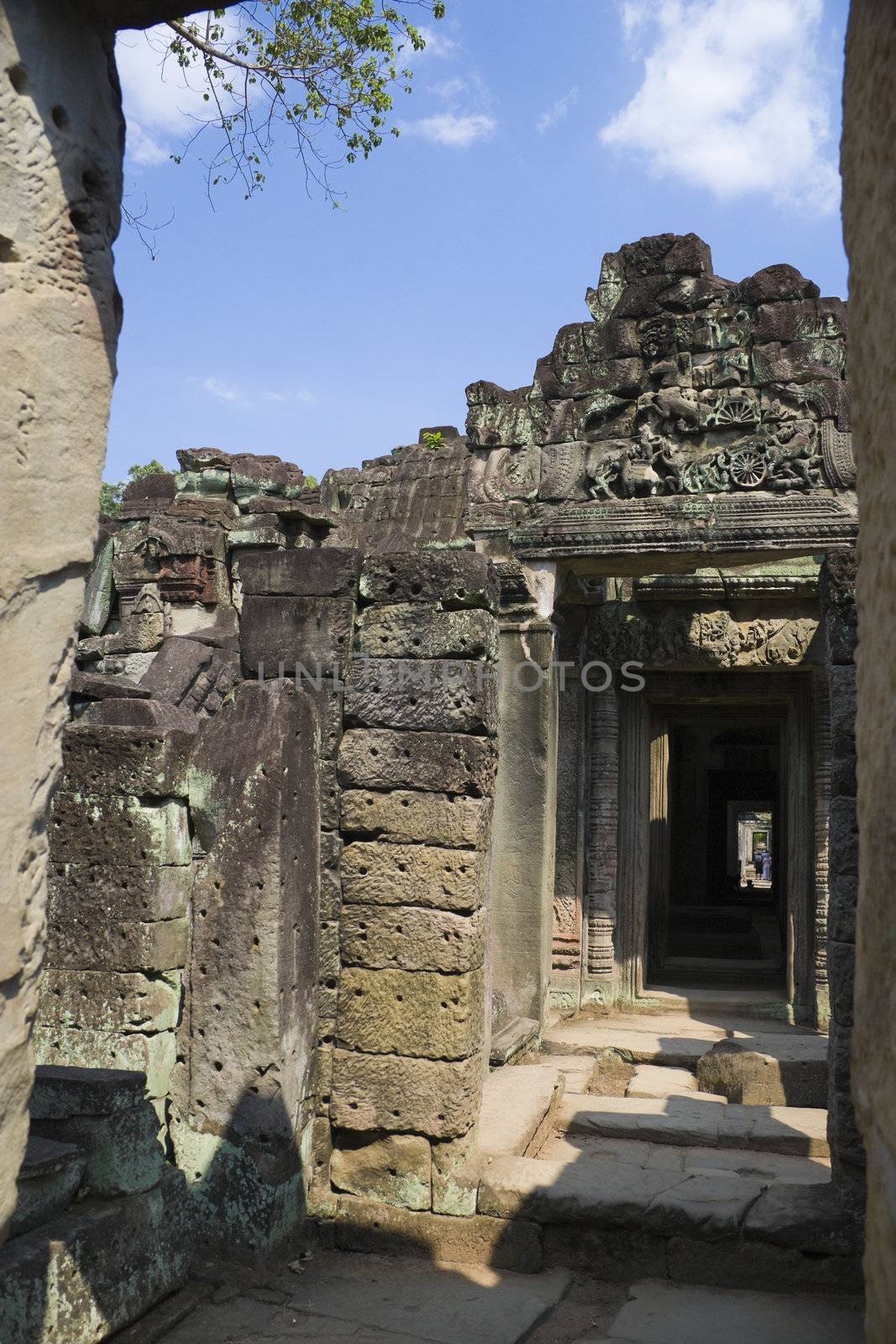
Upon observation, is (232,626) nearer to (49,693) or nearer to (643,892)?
(643,892)

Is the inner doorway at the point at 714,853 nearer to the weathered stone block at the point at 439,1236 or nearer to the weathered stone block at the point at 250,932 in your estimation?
the weathered stone block at the point at 439,1236

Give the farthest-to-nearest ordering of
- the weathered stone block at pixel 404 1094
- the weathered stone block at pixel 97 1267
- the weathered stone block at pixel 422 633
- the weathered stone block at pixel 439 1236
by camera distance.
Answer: the weathered stone block at pixel 422 633 → the weathered stone block at pixel 404 1094 → the weathered stone block at pixel 439 1236 → the weathered stone block at pixel 97 1267

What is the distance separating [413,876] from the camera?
480 centimetres

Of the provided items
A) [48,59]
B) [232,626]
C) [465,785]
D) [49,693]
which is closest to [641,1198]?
[465,785]

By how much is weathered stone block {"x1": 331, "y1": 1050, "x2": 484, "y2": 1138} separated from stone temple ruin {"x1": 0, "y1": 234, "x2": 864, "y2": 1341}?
0.04ft

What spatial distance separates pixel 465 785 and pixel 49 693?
3.03 m

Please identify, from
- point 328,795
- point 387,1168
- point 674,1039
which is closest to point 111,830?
point 328,795

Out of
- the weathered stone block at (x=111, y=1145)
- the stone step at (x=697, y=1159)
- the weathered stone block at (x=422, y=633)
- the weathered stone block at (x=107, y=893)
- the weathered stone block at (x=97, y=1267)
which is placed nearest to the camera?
the weathered stone block at (x=97, y=1267)

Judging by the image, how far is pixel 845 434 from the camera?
775 centimetres

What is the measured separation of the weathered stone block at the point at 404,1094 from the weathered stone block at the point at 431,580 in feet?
6.42

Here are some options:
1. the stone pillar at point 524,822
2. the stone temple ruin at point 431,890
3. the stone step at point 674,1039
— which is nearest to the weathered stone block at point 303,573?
the stone temple ruin at point 431,890

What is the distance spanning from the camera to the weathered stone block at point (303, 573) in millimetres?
5004

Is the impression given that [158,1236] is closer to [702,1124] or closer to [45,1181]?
[45,1181]

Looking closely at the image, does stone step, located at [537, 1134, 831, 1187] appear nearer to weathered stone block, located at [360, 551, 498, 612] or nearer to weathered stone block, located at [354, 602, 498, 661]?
weathered stone block, located at [354, 602, 498, 661]
